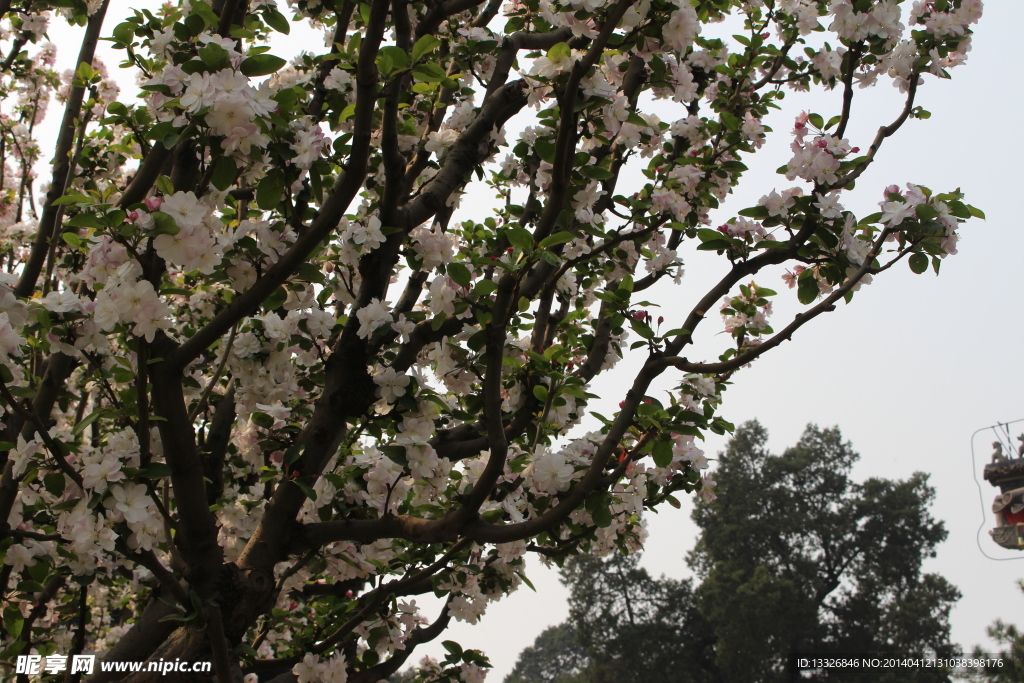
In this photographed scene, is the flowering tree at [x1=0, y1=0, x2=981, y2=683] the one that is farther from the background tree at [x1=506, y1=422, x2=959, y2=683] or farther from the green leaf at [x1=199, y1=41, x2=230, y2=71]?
the background tree at [x1=506, y1=422, x2=959, y2=683]

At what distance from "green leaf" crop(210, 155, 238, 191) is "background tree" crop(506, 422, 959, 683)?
81.4 ft

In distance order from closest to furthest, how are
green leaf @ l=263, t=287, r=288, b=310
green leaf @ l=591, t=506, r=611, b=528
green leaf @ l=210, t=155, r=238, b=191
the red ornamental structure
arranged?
green leaf @ l=210, t=155, r=238, b=191
green leaf @ l=591, t=506, r=611, b=528
green leaf @ l=263, t=287, r=288, b=310
the red ornamental structure

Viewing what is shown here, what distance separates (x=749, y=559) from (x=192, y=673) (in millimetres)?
27676

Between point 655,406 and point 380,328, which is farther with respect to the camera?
point 380,328

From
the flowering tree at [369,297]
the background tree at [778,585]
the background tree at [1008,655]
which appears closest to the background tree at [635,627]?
the background tree at [778,585]

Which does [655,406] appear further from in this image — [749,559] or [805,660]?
[749,559]

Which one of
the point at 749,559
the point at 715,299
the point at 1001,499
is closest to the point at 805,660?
the point at 749,559

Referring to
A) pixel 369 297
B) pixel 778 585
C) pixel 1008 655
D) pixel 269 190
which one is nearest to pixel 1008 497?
pixel 1008 655

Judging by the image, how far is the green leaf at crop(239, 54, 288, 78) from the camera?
1509 millimetres

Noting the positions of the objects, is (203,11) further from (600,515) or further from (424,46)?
(600,515)

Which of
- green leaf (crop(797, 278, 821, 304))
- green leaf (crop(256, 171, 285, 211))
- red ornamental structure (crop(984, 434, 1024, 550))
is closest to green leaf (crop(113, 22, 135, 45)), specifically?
green leaf (crop(256, 171, 285, 211))

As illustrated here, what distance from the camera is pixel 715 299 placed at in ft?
6.96

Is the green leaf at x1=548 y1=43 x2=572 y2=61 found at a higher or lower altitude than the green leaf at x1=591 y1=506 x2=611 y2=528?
higher

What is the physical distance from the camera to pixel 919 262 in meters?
1.99
